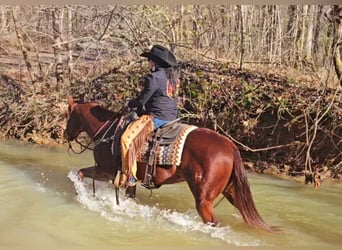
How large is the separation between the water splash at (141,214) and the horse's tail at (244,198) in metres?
0.10

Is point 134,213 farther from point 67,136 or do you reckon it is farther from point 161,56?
point 161,56

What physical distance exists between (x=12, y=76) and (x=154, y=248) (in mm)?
1595

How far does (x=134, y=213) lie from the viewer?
329 cm

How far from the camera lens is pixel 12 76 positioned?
3.64 m

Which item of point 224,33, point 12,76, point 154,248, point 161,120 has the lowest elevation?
point 154,248

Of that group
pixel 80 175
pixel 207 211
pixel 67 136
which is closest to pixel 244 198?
pixel 207 211

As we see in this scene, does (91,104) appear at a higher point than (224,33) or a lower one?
lower

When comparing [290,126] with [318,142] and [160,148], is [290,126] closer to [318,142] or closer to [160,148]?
[318,142]

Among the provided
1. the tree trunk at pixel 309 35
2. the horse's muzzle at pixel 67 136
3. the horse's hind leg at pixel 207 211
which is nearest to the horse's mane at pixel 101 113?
the horse's muzzle at pixel 67 136

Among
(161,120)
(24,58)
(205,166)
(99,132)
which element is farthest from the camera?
(24,58)

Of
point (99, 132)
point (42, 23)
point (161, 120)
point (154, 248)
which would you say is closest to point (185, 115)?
point (161, 120)

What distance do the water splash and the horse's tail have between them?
0.10 meters

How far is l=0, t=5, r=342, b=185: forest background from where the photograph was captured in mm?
3422

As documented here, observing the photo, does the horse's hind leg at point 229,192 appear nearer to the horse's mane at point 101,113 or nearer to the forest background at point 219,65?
the forest background at point 219,65
